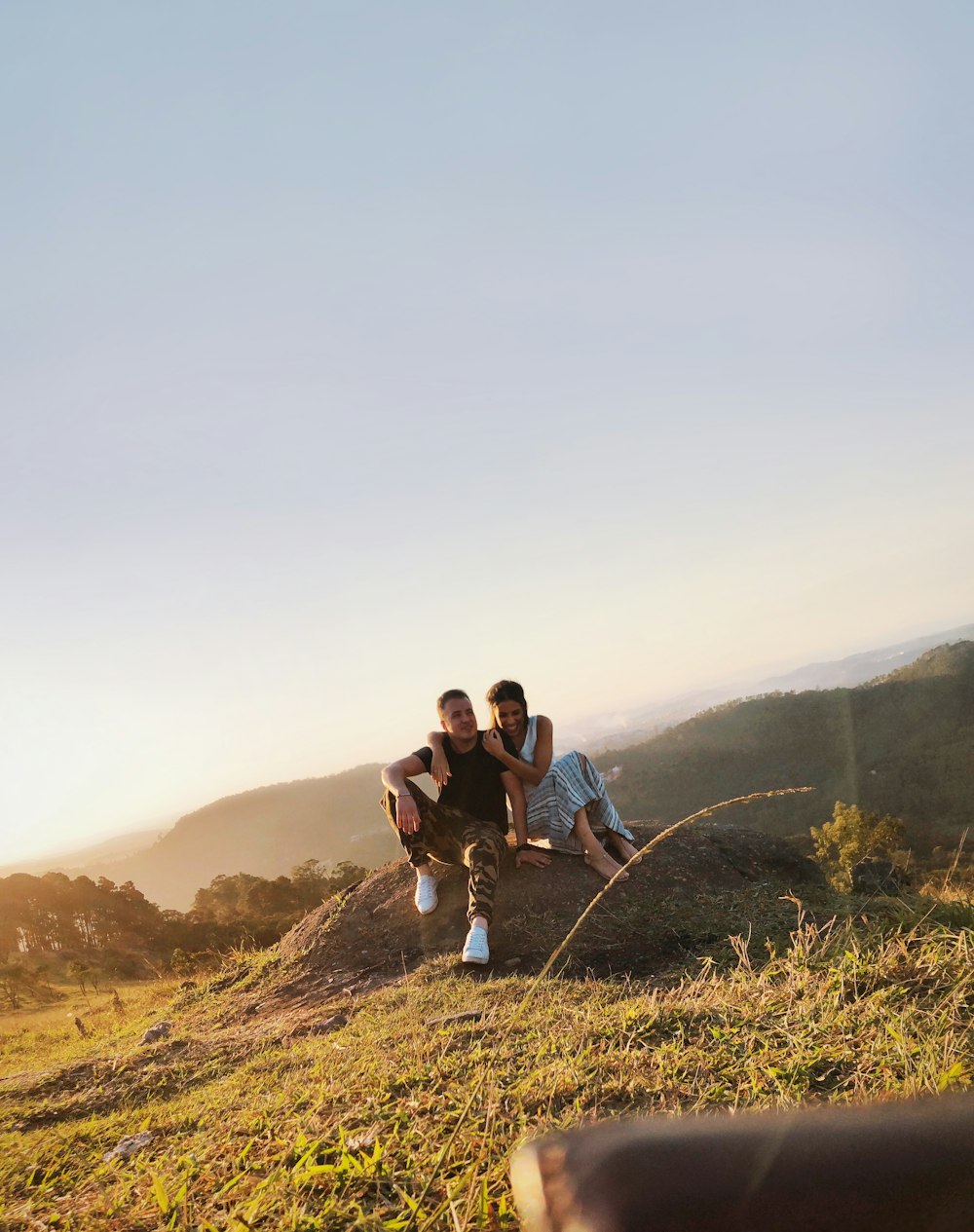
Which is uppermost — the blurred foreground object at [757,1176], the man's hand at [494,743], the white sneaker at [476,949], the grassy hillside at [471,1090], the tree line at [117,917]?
the man's hand at [494,743]

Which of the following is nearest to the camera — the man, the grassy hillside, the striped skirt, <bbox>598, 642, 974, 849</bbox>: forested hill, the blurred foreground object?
the blurred foreground object

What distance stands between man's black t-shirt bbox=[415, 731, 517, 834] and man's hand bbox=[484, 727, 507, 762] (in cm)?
11

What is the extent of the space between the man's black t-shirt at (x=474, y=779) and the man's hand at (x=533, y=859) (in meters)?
0.27

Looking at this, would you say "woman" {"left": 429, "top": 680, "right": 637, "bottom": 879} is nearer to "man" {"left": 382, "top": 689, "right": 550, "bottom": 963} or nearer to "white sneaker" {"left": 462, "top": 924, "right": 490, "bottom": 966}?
"man" {"left": 382, "top": 689, "right": 550, "bottom": 963}

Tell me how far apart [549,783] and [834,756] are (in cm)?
6762

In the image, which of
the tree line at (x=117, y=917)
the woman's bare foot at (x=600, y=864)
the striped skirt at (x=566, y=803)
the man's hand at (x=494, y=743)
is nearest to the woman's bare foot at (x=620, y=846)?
the striped skirt at (x=566, y=803)

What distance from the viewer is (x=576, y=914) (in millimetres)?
5766

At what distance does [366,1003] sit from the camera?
188 inches

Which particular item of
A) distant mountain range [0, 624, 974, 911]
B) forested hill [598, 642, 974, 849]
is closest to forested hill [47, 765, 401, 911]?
distant mountain range [0, 624, 974, 911]

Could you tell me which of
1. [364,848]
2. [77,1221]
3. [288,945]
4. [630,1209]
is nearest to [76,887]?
[288,945]

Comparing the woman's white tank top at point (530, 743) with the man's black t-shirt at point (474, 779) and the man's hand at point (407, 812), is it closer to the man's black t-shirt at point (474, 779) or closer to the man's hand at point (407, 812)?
the man's black t-shirt at point (474, 779)

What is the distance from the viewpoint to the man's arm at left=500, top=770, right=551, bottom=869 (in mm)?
6352

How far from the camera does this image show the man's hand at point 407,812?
5.80 meters

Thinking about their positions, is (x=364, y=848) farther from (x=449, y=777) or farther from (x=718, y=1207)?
(x=718, y=1207)
